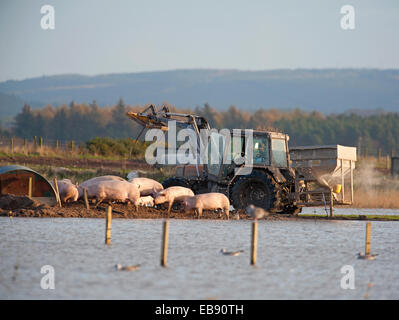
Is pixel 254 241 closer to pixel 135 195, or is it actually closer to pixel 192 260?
pixel 192 260

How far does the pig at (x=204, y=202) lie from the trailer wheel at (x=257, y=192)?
0.88 m

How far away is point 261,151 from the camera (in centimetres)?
2556

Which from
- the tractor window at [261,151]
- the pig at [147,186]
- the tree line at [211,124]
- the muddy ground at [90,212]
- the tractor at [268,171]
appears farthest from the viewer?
the tree line at [211,124]

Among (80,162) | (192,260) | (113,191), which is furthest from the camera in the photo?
(80,162)

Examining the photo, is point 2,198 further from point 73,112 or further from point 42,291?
point 73,112

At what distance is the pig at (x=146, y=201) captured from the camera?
84.2ft

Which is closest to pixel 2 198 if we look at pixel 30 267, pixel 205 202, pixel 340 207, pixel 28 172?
pixel 28 172

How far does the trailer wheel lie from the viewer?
24703 mm

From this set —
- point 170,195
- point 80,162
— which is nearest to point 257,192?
point 170,195

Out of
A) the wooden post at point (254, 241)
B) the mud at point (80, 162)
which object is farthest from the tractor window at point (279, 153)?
the mud at point (80, 162)

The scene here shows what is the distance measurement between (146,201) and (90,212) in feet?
7.71

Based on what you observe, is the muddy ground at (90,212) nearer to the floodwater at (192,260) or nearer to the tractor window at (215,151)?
the floodwater at (192,260)

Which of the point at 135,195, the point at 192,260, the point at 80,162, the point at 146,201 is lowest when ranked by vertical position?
the point at 192,260

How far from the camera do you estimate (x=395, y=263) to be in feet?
56.9
